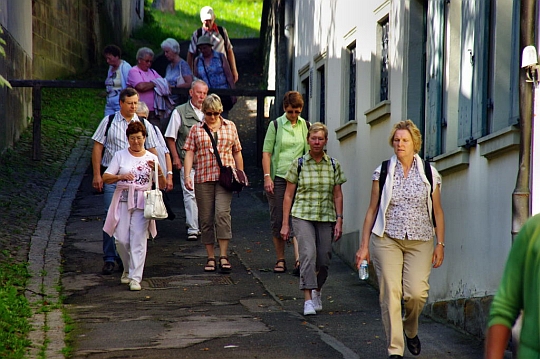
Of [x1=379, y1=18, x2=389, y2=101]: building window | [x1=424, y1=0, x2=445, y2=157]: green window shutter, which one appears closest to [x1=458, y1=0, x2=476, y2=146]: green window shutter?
[x1=424, y1=0, x2=445, y2=157]: green window shutter

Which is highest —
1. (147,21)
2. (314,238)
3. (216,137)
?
(147,21)

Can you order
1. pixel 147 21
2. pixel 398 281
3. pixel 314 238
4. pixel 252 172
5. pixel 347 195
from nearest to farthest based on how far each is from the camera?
pixel 398 281
pixel 314 238
pixel 347 195
pixel 252 172
pixel 147 21

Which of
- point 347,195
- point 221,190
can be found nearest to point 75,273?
point 221,190

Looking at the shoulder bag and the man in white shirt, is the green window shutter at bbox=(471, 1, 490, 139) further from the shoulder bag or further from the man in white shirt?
the man in white shirt

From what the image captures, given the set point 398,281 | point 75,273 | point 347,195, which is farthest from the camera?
point 347,195

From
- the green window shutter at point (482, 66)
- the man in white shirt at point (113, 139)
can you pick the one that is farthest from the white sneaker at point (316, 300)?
the man in white shirt at point (113, 139)

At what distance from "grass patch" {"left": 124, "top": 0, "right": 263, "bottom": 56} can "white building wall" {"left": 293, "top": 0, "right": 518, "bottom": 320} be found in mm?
19199

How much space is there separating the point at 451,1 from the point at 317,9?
20.7ft

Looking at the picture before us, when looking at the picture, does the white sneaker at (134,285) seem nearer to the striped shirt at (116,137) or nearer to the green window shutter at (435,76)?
the striped shirt at (116,137)

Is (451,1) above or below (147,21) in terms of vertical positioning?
below

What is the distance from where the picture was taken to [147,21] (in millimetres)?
40000

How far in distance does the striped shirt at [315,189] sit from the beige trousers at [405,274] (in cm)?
185

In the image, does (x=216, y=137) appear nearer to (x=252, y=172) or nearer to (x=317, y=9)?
(x=317, y=9)

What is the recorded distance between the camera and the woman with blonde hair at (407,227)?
732 cm
